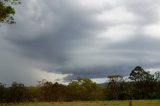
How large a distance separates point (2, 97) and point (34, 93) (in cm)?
2087

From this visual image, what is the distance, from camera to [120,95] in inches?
5049

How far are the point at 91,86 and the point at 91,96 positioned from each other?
1570cm

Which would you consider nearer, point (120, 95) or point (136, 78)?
point (120, 95)

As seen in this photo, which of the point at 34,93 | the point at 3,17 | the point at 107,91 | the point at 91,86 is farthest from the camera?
the point at 91,86

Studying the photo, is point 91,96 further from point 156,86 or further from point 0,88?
point 0,88

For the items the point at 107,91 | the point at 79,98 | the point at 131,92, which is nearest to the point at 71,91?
the point at 79,98

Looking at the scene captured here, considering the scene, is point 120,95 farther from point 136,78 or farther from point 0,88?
point 0,88

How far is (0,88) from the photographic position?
125 metres

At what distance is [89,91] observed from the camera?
149875 mm

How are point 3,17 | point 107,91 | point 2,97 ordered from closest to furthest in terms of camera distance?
point 3,17, point 2,97, point 107,91

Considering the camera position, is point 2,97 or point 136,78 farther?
point 136,78

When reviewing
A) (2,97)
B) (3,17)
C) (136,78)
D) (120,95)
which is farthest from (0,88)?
(3,17)

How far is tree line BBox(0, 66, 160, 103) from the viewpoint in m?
127

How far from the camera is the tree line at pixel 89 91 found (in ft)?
415
